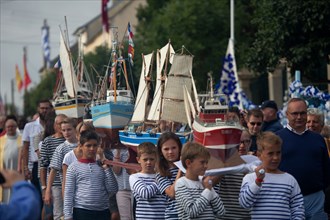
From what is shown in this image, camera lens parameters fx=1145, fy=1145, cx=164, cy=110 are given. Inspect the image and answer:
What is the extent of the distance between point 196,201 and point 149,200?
1340mm

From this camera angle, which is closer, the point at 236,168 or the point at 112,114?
the point at 236,168

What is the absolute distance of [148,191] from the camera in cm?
1069

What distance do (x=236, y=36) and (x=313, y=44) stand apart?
1460cm

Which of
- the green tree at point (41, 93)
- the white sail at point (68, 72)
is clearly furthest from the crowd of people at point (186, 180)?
the green tree at point (41, 93)

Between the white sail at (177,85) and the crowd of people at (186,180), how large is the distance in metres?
1.73

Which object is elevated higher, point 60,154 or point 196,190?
point 60,154

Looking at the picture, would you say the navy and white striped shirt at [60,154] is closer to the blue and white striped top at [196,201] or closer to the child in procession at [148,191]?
the child in procession at [148,191]

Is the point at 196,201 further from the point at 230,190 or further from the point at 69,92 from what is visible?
the point at 69,92

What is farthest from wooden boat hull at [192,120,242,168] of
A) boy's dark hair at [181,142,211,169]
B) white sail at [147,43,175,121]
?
white sail at [147,43,175,121]

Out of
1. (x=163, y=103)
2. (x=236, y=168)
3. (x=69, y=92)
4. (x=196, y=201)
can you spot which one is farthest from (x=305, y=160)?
(x=69, y=92)

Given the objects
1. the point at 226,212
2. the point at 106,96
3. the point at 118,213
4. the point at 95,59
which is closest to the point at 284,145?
the point at 226,212

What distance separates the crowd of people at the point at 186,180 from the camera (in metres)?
9.54

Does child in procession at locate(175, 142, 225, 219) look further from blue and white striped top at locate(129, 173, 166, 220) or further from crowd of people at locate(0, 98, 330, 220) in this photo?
blue and white striped top at locate(129, 173, 166, 220)

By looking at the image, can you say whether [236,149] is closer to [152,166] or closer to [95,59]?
[152,166]
